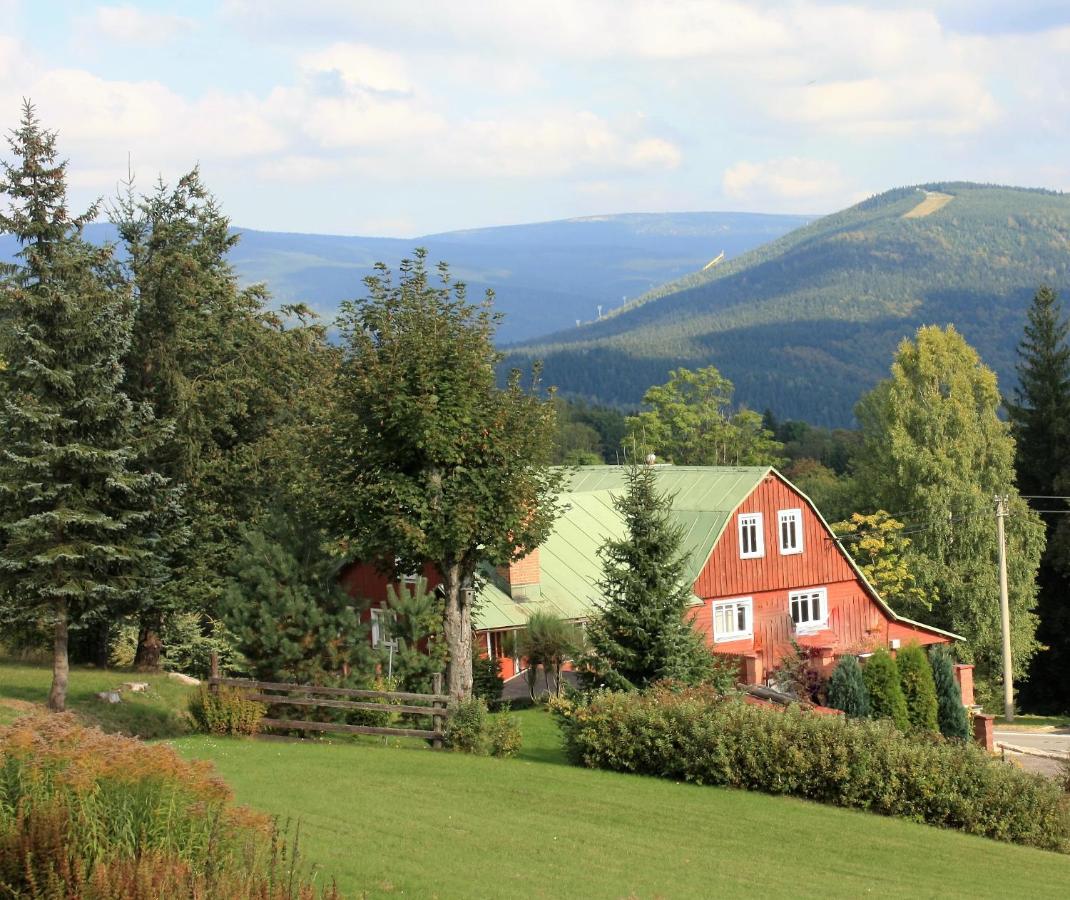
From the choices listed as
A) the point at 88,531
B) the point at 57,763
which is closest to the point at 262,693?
the point at 88,531

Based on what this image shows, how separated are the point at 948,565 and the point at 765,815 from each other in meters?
40.4

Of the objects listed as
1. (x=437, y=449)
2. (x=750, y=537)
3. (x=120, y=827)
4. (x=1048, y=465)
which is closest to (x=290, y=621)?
(x=437, y=449)

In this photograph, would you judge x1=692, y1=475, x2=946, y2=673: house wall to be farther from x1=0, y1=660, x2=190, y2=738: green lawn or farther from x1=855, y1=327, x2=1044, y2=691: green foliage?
x1=0, y1=660, x2=190, y2=738: green lawn

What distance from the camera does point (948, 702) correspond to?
119 feet

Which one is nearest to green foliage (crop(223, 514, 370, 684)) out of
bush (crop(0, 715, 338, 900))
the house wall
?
bush (crop(0, 715, 338, 900))

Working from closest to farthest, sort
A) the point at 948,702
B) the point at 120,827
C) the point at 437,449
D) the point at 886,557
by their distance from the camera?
1. the point at 120,827
2. the point at 437,449
3. the point at 948,702
4. the point at 886,557

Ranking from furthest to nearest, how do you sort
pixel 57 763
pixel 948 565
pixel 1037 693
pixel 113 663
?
pixel 1037 693 → pixel 948 565 → pixel 113 663 → pixel 57 763

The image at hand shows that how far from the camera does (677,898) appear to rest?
1396 centimetres

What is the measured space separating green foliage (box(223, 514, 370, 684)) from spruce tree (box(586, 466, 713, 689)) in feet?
16.8

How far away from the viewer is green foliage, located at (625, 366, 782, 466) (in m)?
71.3

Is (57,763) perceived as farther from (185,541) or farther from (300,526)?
(185,541)

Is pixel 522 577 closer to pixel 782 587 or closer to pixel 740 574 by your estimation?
pixel 740 574

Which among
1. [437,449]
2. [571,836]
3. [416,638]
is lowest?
[571,836]

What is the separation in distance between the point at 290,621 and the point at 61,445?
685 centimetres
